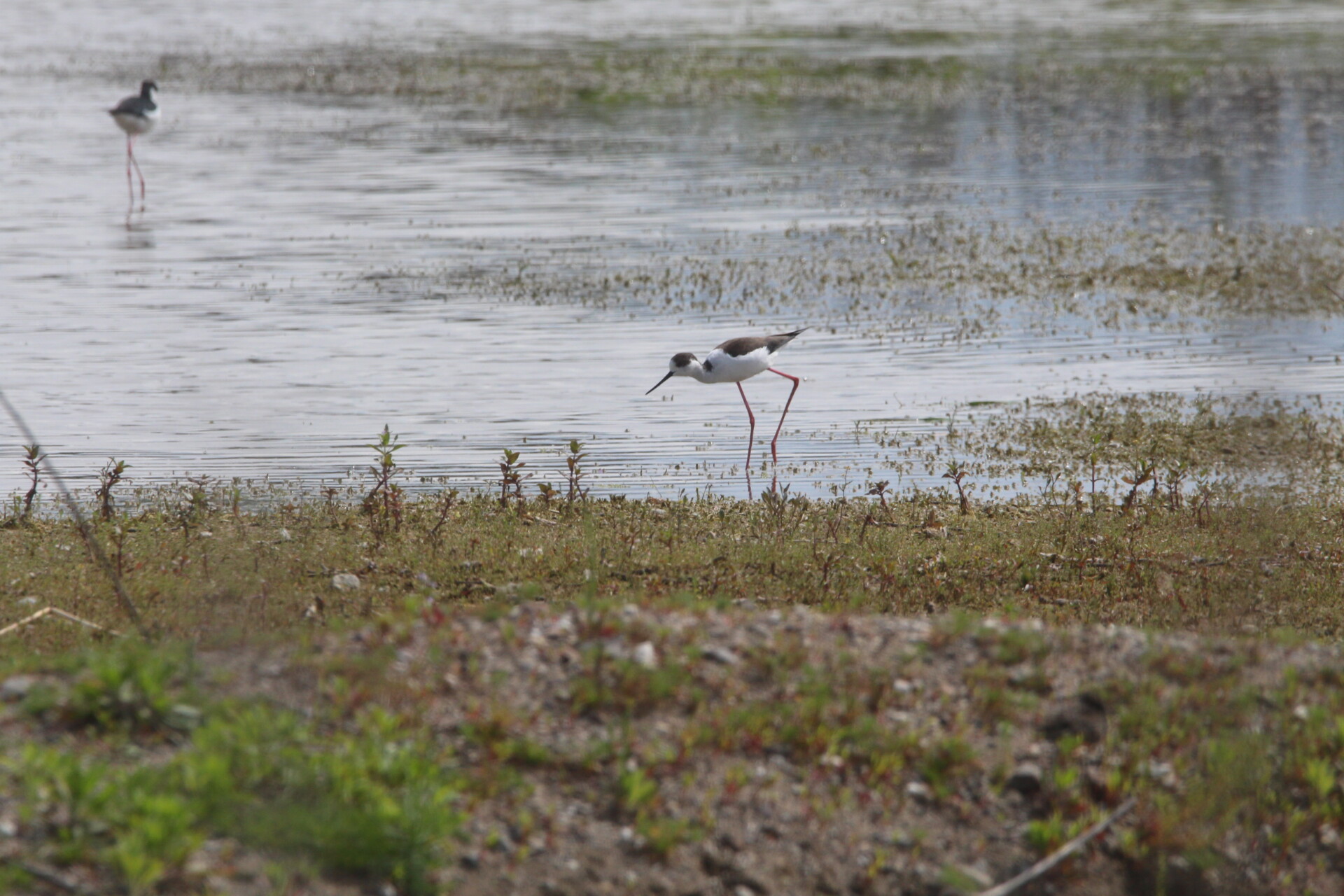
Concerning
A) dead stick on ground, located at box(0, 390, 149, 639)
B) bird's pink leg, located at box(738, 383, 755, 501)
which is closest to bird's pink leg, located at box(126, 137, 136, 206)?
dead stick on ground, located at box(0, 390, 149, 639)

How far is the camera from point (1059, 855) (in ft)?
21.5

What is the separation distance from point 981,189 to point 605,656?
23.4 m

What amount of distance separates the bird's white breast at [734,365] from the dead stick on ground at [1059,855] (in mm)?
8203

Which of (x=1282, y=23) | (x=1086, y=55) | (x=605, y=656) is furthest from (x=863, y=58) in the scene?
(x=605, y=656)

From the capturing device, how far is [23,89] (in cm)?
4225

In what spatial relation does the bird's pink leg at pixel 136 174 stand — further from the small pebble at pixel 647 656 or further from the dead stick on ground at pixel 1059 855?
→ the dead stick on ground at pixel 1059 855

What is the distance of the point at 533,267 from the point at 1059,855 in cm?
1668

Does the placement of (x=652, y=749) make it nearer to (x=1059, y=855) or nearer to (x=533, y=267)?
(x=1059, y=855)

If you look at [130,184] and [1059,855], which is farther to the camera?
[130,184]

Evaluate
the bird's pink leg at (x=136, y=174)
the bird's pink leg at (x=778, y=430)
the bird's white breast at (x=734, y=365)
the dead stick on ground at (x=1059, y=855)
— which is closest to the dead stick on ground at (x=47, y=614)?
the dead stick on ground at (x=1059, y=855)

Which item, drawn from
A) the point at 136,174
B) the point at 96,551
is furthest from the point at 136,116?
the point at 96,551

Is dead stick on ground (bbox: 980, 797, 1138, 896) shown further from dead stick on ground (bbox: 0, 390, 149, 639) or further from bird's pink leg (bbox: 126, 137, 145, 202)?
bird's pink leg (bbox: 126, 137, 145, 202)

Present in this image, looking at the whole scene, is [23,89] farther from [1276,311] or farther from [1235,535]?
[1235,535]

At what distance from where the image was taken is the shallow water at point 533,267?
1502 cm
